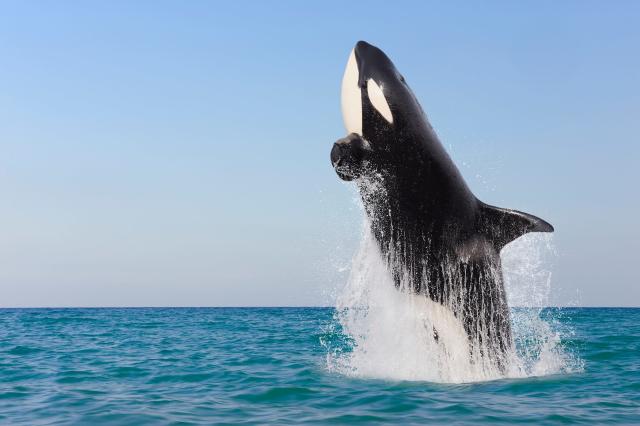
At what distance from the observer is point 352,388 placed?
10.8m

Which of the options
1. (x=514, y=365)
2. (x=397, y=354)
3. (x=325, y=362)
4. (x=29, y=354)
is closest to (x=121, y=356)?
(x=29, y=354)

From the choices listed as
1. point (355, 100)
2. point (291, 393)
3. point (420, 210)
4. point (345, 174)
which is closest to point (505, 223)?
point (420, 210)

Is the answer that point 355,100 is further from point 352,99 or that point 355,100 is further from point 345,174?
point 345,174

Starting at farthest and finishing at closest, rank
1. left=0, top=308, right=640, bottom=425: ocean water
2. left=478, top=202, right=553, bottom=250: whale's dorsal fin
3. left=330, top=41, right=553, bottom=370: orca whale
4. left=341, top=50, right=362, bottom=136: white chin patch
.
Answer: left=478, top=202, right=553, bottom=250: whale's dorsal fin → left=341, top=50, right=362, bottom=136: white chin patch → left=330, top=41, right=553, bottom=370: orca whale → left=0, top=308, right=640, bottom=425: ocean water

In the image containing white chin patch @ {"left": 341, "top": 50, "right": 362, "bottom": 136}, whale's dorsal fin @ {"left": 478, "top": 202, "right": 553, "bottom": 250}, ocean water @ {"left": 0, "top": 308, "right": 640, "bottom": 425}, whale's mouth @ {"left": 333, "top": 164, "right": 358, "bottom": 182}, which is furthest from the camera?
whale's dorsal fin @ {"left": 478, "top": 202, "right": 553, "bottom": 250}

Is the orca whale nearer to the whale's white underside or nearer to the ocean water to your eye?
the whale's white underside

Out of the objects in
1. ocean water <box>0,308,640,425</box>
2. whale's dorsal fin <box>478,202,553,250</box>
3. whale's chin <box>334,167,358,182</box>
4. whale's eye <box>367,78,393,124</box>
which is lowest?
ocean water <box>0,308,640,425</box>

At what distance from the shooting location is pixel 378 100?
953 centimetres

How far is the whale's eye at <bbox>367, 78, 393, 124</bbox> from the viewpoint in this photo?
946cm

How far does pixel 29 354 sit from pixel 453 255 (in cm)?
1408

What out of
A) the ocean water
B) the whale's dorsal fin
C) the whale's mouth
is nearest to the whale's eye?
the whale's mouth

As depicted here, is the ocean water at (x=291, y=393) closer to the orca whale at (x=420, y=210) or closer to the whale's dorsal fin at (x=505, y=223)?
the orca whale at (x=420, y=210)

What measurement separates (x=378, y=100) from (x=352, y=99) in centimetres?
40

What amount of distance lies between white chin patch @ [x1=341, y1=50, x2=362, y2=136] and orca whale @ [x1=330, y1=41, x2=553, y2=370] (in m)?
0.01
